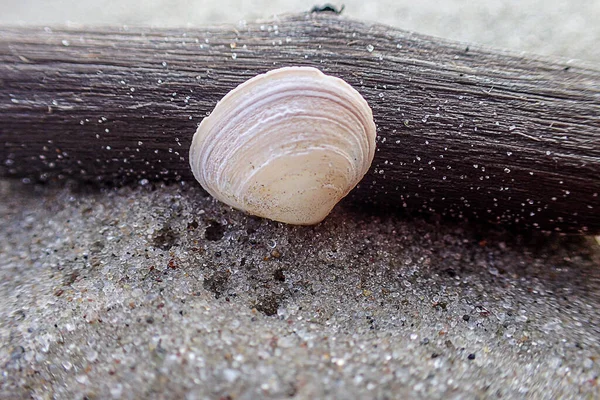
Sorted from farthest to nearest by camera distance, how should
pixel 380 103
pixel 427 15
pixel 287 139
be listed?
pixel 427 15 < pixel 380 103 < pixel 287 139

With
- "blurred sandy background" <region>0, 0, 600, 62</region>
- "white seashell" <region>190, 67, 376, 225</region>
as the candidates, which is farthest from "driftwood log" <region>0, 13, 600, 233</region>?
"blurred sandy background" <region>0, 0, 600, 62</region>

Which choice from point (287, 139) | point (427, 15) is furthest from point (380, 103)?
point (427, 15)

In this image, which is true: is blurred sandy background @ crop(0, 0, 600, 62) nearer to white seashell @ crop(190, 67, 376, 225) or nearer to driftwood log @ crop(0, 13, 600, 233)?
driftwood log @ crop(0, 13, 600, 233)

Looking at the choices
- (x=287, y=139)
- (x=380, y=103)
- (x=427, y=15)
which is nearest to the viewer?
(x=287, y=139)

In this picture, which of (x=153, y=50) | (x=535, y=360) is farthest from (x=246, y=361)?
(x=153, y=50)

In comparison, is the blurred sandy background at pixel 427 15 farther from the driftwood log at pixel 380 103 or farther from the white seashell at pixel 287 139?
the white seashell at pixel 287 139

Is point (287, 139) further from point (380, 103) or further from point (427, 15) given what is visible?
point (427, 15)
